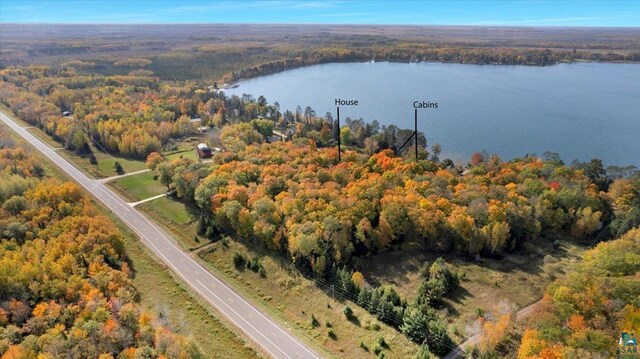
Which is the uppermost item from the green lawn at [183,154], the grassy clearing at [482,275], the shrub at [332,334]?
the green lawn at [183,154]

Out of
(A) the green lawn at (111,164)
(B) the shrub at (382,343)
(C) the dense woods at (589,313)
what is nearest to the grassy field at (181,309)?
(B) the shrub at (382,343)

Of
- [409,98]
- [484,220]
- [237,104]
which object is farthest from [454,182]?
[409,98]

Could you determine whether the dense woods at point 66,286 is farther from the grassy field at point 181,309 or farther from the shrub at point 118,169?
the shrub at point 118,169

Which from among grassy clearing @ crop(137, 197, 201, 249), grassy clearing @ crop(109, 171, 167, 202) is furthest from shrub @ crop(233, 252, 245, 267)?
grassy clearing @ crop(109, 171, 167, 202)

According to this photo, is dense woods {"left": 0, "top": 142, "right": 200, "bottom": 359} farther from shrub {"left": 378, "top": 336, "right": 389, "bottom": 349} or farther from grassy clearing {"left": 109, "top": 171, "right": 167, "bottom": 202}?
shrub {"left": 378, "top": 336, "right": 389, "bottom": 349}

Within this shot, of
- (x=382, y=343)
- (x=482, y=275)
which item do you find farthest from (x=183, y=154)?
(x=482, y=275)

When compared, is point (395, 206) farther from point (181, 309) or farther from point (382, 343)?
point (181, 309)
